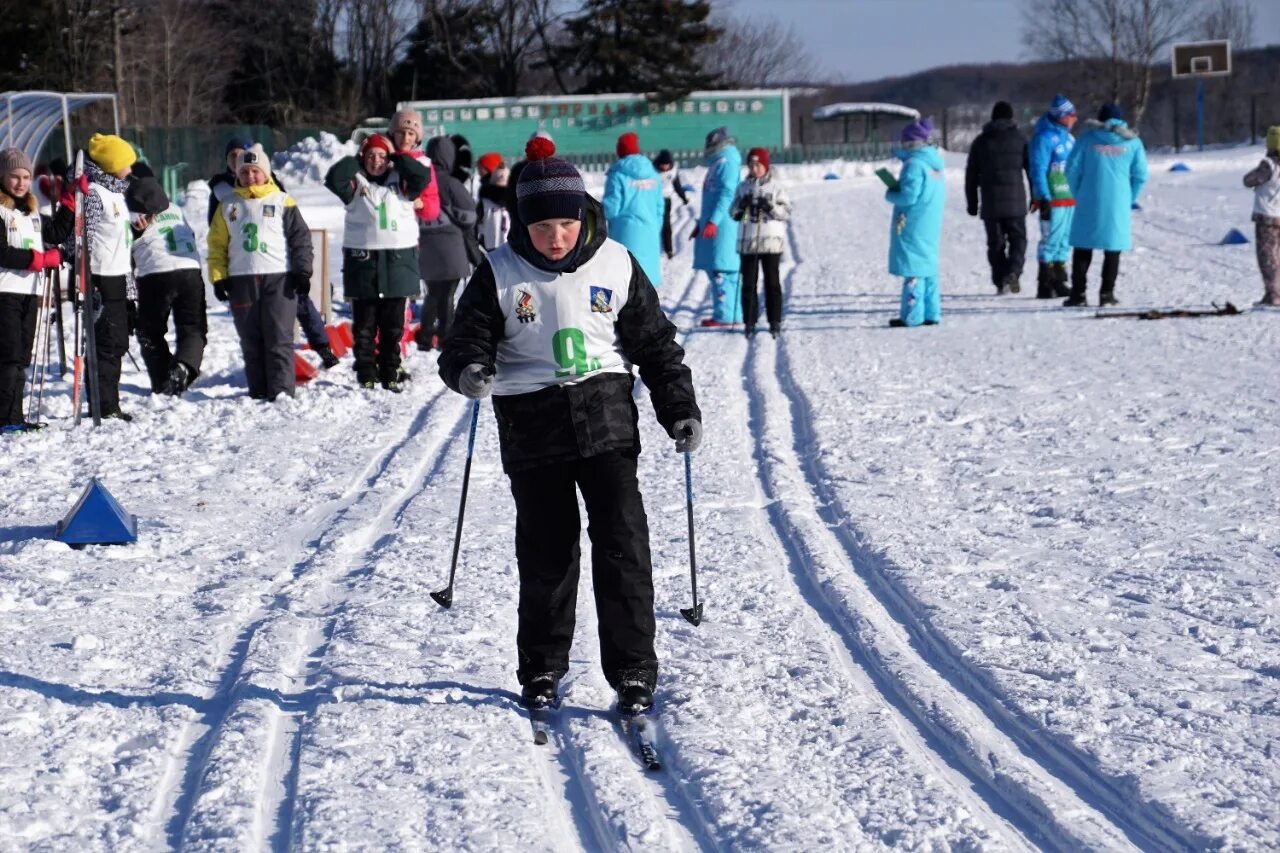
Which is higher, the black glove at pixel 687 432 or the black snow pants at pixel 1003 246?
the black snow pants at pixel 1003 246

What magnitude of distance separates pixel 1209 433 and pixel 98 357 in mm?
6222

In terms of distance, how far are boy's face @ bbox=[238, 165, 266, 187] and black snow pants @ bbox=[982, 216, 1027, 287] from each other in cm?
718

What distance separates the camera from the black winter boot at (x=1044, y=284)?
13750mm

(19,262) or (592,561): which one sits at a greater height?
(19,262)

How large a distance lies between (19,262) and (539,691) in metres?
5.54

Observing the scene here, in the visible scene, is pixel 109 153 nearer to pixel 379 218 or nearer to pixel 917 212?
pixel 379 218

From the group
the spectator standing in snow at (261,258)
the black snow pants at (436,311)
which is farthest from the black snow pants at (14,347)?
the black snow pants at (436,311)

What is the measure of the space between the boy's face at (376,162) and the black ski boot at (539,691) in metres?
5.90

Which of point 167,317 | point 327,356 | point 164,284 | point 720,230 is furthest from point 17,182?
point 720,230

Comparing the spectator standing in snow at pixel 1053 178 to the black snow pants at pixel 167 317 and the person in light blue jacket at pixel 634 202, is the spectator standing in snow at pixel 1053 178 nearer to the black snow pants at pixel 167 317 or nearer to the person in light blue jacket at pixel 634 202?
the person in light blue jacket at pixel 634 202

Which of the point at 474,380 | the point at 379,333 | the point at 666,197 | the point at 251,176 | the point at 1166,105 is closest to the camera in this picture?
the point at 474,380

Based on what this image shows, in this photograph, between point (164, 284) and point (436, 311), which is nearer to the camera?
point (164, 284)

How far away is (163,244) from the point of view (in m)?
9.57

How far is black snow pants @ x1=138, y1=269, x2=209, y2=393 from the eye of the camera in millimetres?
9633
